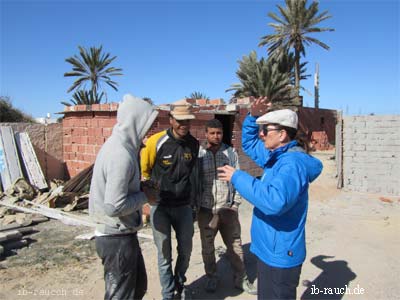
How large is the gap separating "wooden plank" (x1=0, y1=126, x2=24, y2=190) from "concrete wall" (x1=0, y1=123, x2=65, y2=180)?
0.32 m

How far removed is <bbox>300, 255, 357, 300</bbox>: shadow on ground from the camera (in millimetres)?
3403

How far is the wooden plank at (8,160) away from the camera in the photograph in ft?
23.1

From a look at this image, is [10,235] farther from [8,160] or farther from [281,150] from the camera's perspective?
[281,150]

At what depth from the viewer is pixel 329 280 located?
3.72 m

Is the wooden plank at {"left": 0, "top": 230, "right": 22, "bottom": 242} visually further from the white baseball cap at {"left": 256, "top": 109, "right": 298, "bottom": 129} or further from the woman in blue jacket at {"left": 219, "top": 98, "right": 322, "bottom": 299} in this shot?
the white baseball cap at {"left": 256, "top": 109, "right": 298, "bottom": 129}

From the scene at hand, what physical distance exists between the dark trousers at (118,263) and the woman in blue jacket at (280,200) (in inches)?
31.8

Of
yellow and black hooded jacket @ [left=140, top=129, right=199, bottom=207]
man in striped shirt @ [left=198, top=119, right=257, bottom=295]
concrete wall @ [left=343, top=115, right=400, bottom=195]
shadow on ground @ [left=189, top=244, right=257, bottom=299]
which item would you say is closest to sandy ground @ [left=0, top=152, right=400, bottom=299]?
shadow on ground @ [left=189, top=244, right=257, bottom=299]

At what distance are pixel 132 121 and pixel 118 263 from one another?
94 centimetres

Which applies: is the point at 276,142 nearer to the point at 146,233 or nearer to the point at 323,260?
the point at 323,260

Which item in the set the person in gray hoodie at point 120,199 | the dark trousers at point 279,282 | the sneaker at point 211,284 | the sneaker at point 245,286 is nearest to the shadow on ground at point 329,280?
the sneaker at point 245,286

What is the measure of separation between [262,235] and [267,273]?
25 centimetres

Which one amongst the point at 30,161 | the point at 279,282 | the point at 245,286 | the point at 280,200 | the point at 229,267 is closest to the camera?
the point at 280,200

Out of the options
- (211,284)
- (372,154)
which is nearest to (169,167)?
(211,284)

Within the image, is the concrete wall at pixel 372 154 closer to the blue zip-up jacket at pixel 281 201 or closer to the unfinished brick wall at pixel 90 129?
the unfinished brick wall at pixel 90 129
